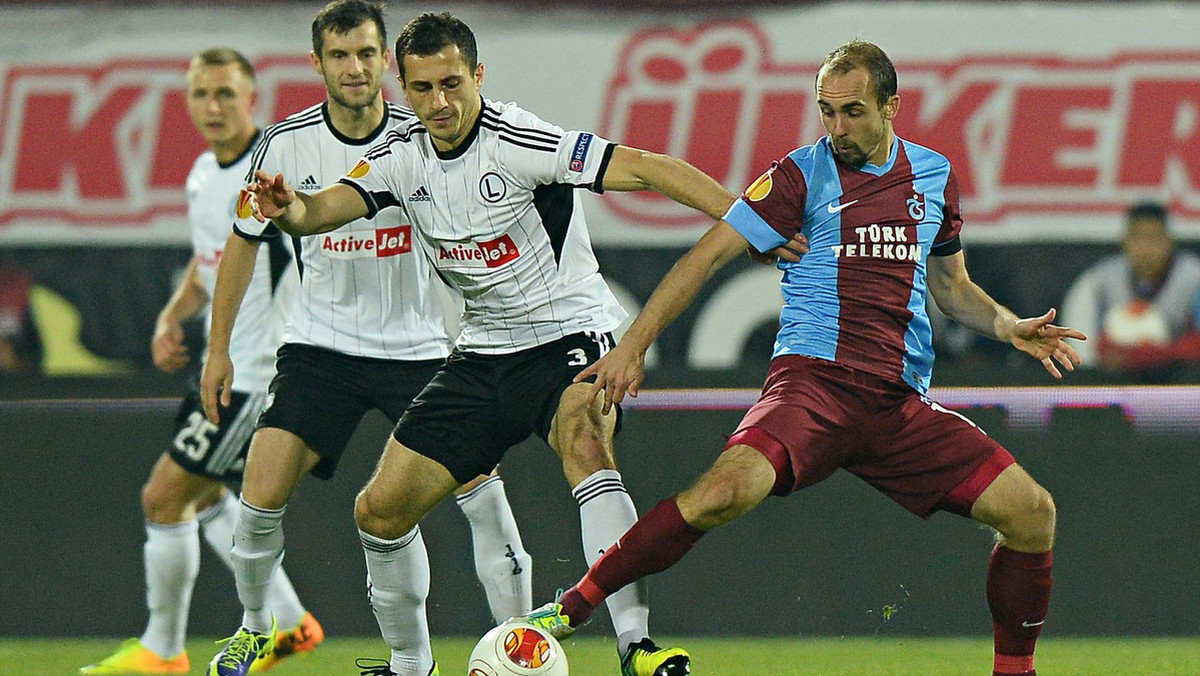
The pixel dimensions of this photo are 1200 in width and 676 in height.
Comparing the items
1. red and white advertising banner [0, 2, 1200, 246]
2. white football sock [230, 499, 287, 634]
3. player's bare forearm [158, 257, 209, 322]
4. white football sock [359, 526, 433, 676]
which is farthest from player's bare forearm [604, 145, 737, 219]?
red and white advertising banner [0, 2, 1200, 246]

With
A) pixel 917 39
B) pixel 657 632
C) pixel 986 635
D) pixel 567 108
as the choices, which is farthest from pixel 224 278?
pixel 917 39

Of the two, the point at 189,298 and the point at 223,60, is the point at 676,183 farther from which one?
the point at 189,298

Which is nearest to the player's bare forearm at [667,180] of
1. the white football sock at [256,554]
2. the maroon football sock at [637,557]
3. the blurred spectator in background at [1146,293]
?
the maroon football sock at [637,557]

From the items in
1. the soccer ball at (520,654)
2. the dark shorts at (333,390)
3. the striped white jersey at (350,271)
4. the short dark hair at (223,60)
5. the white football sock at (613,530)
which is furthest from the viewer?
the short dark hair at (223,60)

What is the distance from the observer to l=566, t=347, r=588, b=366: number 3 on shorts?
5094mm

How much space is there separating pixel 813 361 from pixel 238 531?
6.75 ft

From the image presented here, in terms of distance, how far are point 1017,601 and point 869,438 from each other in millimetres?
631

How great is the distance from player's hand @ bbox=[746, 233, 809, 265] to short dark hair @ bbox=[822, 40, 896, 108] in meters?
0.45

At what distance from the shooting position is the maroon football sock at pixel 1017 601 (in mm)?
4922

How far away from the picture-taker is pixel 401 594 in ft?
17.6

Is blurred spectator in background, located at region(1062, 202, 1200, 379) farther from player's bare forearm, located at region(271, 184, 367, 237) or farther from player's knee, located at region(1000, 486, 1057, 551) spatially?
player's bare forearm, located at region(271, 184, 367, 237)

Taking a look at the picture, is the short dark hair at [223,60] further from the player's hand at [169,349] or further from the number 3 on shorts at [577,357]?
the number 3 on shorts at [577,357]

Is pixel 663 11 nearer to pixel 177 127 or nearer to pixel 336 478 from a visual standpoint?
pixel 177 127

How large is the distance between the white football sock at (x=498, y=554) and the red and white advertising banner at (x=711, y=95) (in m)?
4.45
